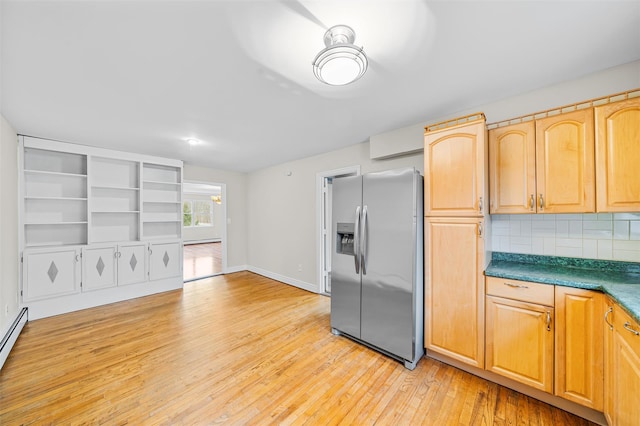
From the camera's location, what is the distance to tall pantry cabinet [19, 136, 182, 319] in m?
3.21

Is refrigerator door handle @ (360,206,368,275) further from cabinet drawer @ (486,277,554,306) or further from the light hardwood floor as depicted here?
cabinet drawer @ (486,277,554,306)

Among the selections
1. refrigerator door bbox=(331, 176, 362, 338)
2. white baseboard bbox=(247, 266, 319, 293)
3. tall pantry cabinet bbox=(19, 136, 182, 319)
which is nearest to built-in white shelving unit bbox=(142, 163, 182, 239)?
tall pantry cabinet bbox=(19, 136, 182, 319)

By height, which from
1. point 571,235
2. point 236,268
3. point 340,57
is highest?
point 340,57

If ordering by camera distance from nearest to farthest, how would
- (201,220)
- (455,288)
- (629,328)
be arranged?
1. (629,328)
2. (455,288)
3. (201,220)

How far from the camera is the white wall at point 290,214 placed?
13.1ft

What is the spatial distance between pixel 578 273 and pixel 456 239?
82 cm

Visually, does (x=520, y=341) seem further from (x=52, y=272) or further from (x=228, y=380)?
(x=52, y=272)

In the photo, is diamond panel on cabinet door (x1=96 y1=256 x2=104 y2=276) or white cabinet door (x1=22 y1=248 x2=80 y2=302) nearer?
white cabinet door (x1=22 y1=248 x2=80 y2=302)

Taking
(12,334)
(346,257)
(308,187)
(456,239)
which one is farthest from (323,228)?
(12,334)

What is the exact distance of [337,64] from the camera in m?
1.39

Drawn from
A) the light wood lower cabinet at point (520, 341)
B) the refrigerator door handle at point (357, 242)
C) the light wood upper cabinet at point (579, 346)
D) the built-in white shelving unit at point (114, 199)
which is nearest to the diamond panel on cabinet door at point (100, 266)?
the built-in white shelving unit at point (114, 199)

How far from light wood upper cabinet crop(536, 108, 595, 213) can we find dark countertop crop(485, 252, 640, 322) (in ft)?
1.54

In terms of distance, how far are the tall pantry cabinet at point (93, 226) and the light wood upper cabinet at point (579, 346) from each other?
5.03 meters

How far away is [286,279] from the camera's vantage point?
4738mm
